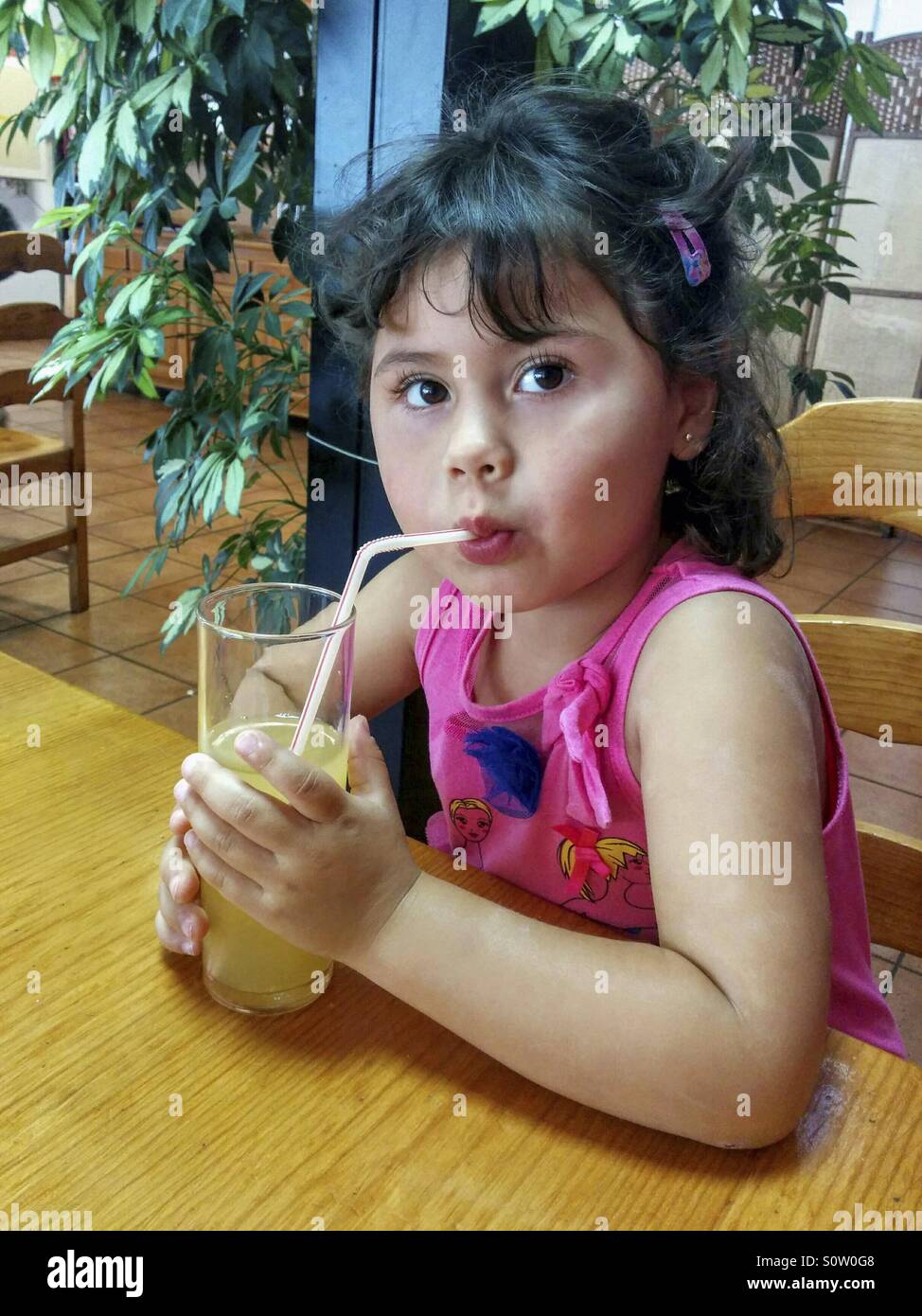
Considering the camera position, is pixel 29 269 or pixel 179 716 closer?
pixel 179 716

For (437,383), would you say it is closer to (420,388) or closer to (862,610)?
(420,388)

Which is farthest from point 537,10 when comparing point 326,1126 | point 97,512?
point 97,512

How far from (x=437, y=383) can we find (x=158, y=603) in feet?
7.92

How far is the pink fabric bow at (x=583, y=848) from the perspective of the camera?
81 cm

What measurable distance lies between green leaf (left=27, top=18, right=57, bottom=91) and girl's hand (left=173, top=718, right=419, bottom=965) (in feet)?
3.98

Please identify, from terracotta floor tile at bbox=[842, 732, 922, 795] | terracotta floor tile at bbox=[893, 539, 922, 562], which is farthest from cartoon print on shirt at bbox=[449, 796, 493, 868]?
terracotta floor tile at bbox=[893, 539, 922, 562]

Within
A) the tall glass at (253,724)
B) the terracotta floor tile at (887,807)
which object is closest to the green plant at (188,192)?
the tall glass at (253,724)

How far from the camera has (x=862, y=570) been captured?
147 inches

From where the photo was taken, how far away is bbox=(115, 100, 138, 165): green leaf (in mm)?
1396

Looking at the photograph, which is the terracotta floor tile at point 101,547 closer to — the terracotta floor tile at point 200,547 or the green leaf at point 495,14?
the terracotta floor tile at point 200,547

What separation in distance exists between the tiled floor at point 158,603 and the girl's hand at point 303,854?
1203 millimetres

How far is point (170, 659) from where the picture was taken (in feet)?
8.75

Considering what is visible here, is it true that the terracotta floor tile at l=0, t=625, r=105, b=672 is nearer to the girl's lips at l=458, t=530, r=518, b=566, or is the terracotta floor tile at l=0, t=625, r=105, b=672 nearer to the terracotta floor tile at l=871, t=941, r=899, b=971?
the terracotta floor tile at l=871, t=941, r=899, b=971

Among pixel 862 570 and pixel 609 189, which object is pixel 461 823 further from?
pixel 862 570
